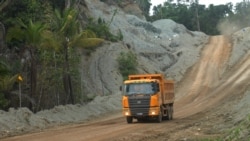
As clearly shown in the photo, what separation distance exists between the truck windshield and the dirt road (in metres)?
1.94

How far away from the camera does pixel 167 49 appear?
75.3 metres

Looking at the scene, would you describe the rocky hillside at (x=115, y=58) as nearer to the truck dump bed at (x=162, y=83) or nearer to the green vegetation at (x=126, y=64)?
the green vegetation at (x=126, y=64)

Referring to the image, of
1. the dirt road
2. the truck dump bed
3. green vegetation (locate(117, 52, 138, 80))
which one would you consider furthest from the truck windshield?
green vegetation (locate(117, 52, 138, 80))

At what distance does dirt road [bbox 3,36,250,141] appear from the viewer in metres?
21.9

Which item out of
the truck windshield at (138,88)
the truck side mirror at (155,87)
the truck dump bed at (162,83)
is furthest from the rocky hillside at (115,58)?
the truck windshield at (138,88)

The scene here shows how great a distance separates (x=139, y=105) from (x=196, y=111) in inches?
420

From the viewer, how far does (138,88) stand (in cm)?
2916

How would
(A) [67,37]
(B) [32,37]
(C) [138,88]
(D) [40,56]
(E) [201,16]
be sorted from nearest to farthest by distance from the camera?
(C) [138,88]
(B) [32,37]
(A) [67,37]
(D) [40,56]
(E) [201,16]

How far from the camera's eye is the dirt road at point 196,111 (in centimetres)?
2192

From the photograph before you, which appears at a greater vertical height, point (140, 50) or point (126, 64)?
point (140, 50)

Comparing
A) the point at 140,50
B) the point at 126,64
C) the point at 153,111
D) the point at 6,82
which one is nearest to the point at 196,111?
the point at 153,111

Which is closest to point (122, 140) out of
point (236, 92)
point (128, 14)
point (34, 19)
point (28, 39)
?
point (28, 39)

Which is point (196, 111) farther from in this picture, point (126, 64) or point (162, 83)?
point (126, 64)

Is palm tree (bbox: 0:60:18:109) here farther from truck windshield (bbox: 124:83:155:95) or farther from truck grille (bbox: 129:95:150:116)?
truck grille (bbox: 129:95:150:116)
